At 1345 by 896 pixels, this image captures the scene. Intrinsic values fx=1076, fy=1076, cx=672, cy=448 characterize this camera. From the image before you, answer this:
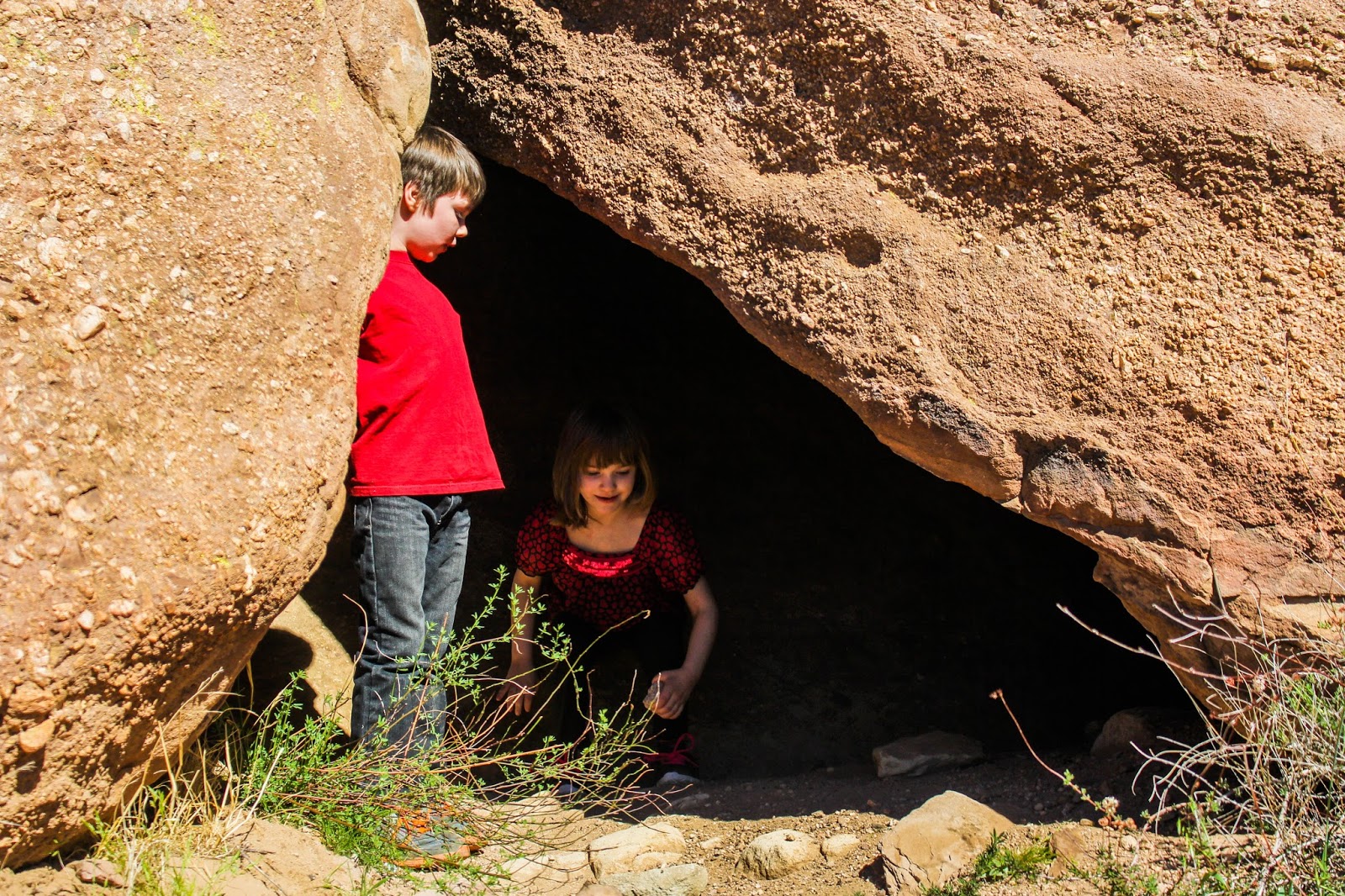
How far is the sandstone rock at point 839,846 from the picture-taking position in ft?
7.71

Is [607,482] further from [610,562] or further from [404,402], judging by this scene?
[404,402]

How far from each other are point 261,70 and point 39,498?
87 centimetres

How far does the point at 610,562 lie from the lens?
9.93 feet

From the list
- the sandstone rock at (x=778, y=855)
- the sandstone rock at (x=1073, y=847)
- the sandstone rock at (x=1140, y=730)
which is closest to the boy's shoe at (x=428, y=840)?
the sandstone rock at (x=778, y=855)

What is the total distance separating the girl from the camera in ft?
9.55

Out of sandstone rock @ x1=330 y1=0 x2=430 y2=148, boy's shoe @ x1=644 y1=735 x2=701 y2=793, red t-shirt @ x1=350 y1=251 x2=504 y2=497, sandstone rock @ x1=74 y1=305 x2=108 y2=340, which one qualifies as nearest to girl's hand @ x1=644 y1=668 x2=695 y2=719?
boy's shoe @ x1=644 y1=735 x2=701 y2=793

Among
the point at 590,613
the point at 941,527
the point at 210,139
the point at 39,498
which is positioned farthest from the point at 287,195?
the point at 941,527

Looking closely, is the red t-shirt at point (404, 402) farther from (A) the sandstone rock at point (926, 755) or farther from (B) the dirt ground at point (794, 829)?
(A) the sandstone rock at point (926, 755)

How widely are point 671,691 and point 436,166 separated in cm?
147

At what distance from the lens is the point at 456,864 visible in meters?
2.16

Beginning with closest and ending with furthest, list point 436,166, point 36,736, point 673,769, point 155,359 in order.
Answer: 1. point 36,736
2. point 155,359
3. point 436,166
4. point 673,769

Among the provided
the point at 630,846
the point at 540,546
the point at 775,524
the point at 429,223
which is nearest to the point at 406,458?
the point at 429,223

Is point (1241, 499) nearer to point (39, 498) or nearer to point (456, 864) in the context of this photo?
point (456, 864)

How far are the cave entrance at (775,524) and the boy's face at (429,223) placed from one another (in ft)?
3.80
